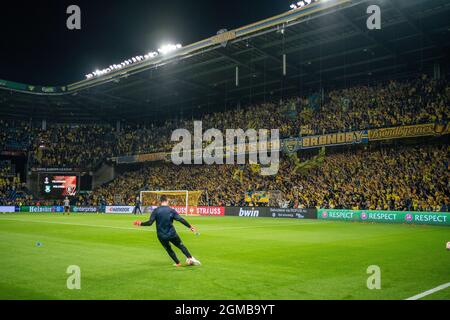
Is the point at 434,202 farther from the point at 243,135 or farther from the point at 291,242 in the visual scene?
the point at 243,135

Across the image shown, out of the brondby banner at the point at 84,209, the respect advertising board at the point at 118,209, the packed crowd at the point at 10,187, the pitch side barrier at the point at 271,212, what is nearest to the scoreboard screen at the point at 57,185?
the packed crowd at the point at 10,187

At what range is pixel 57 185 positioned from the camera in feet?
192

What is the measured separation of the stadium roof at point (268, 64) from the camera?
33031 millimetres

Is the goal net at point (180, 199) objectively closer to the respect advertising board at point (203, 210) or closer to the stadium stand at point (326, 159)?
the respect advertising board at point (203, 210)

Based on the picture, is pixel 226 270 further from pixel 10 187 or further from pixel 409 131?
pixel 10 187

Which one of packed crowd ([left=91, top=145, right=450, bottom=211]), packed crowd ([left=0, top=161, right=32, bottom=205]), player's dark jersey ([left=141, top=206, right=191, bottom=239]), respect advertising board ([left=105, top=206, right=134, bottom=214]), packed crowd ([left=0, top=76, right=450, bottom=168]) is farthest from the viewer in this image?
packed crowd ([left=0, top=161, right=32, bottom=205])

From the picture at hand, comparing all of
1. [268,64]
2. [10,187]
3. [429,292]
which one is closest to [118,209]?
[10,187]

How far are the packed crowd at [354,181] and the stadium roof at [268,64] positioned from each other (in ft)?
31.8

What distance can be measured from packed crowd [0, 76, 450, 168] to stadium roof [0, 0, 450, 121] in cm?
245

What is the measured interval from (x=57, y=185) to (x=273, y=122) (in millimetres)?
32733

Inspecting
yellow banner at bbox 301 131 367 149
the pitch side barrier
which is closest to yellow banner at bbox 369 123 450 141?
yellow banner at bbox 301 131 367 149

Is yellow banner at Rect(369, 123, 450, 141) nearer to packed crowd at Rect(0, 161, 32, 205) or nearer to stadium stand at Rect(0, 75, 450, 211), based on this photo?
stadium stand at Rect(0, 75, 450, 211)

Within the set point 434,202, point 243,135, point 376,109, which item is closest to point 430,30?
point 376,109

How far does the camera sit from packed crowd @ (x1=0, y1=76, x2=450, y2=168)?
3638 cm
